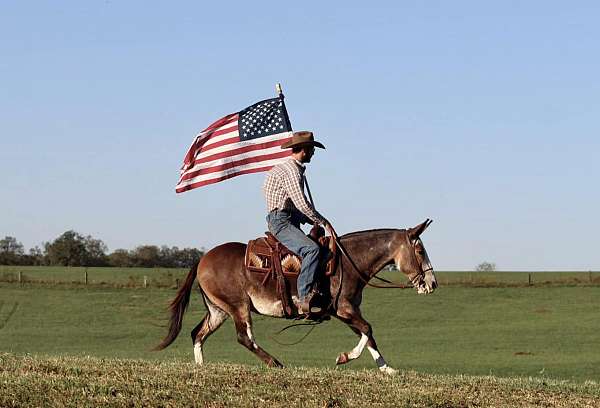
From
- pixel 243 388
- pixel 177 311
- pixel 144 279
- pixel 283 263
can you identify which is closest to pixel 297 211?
pixel 283 263

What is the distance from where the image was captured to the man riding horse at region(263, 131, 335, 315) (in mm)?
15703

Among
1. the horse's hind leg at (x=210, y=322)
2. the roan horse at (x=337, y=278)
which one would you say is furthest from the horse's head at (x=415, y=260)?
the horse's hind leg at (x=210, y=322)

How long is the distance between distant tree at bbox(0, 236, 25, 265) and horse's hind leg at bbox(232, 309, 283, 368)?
89761mm

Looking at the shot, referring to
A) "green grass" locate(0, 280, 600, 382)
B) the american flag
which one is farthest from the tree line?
the american flag

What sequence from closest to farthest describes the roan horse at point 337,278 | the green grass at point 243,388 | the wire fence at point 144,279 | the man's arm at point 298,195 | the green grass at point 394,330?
the green grass at point 243,388, the man's arm at point 298,195, the roan horse at point 337,278, the green grass at point 394,330, the wire fence at point 144,279

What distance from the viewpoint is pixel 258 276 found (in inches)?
637

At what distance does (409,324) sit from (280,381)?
141 feet

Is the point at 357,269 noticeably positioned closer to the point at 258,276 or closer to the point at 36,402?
the point at 258,276

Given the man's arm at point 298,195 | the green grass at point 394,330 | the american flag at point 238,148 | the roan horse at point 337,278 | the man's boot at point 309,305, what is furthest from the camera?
the green grass at point 394,330

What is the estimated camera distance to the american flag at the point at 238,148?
760 inches

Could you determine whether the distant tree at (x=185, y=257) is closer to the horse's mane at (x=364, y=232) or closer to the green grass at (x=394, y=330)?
the green grass at (x=394, y=330)

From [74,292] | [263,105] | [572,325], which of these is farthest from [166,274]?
[263,105]

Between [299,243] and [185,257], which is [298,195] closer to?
[299,243]

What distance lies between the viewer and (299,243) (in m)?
15.8
